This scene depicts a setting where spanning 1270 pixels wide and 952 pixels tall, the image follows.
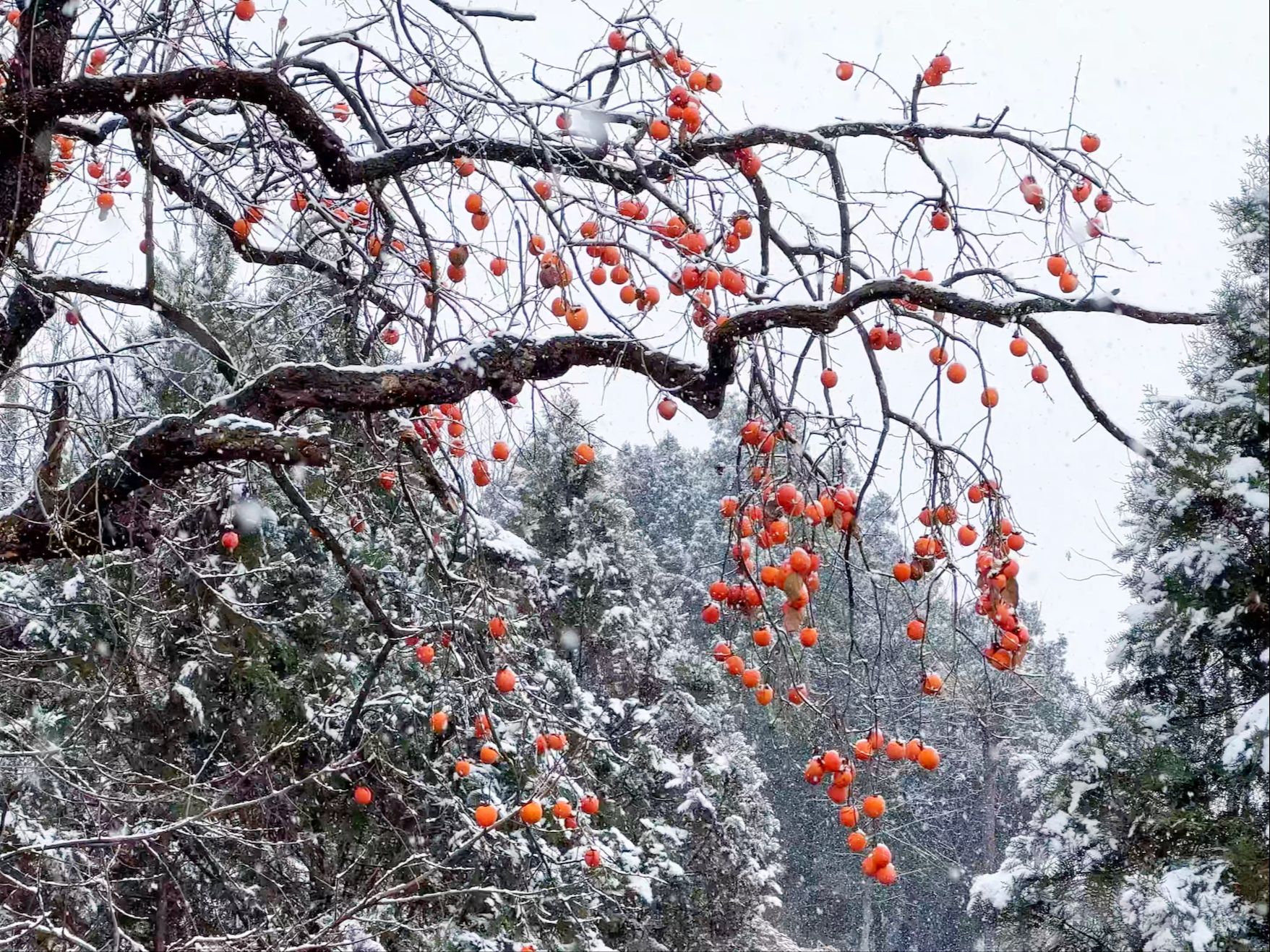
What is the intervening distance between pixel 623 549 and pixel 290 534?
541 cm

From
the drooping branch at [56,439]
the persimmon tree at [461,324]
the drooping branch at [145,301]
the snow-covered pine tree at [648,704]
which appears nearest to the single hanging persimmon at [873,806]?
the persimmon tree at [461,324]

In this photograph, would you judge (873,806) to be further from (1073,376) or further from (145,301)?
(145,301)

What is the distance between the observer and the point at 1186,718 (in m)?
5.62

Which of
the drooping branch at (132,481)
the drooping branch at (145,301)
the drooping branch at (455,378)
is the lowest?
the drooping branch at (132,481)

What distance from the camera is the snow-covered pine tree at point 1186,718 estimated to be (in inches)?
99.3

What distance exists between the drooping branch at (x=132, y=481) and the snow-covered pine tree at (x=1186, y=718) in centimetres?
193

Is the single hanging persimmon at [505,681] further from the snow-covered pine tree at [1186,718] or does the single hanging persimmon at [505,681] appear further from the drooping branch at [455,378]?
the snow-covered pine tree at [1186,718]

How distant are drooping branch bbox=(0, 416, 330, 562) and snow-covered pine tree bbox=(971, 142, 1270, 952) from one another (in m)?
1.93

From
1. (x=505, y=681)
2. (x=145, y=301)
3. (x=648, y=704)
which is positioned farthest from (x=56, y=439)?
(x=648, y=704)

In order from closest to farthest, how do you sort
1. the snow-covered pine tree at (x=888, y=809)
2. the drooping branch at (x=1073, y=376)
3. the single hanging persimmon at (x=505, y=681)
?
the drooping branch at (x=1073, y=376) → the single hanging persimmon at (x=505, y=681) → the snow-covered pine tree at (x=888, y=809)

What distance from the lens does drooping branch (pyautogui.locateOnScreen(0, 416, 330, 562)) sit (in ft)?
8.09

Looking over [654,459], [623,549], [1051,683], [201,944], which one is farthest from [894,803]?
[201,944]

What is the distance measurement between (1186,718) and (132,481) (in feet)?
17.0

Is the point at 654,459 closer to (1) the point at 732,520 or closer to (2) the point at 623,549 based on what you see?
(2) the point at 623,549
